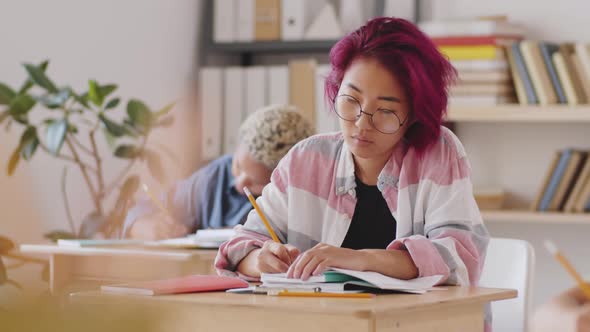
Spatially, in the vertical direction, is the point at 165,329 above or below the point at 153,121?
above

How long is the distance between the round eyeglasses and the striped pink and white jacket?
0.08 m

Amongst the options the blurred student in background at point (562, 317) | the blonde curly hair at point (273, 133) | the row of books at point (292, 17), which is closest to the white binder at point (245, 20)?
the row of books at point (292, 17)

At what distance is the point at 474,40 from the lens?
373 centimetres

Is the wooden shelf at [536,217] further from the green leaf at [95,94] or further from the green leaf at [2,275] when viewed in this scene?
the green leaf at [2,275]

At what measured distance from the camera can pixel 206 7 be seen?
4289 millimetres

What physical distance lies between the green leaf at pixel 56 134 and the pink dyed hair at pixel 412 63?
1694 millimetres

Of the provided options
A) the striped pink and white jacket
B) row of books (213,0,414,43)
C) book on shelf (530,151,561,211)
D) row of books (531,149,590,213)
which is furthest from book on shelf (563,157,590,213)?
the striped pink and white jacket

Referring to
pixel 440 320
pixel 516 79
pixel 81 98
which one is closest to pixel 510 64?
pixel 516 79

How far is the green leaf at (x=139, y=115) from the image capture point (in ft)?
11.2

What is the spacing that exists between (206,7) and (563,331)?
3.58 m

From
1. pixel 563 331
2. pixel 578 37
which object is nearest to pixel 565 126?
pixel 578 37

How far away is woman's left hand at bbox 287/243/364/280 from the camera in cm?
137

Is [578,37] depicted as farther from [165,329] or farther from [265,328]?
[165,329]

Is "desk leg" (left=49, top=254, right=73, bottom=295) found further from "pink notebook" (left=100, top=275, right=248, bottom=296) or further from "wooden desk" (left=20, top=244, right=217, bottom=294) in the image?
"pink notebook" (left=100, top=275, right=248, bottom=296)
